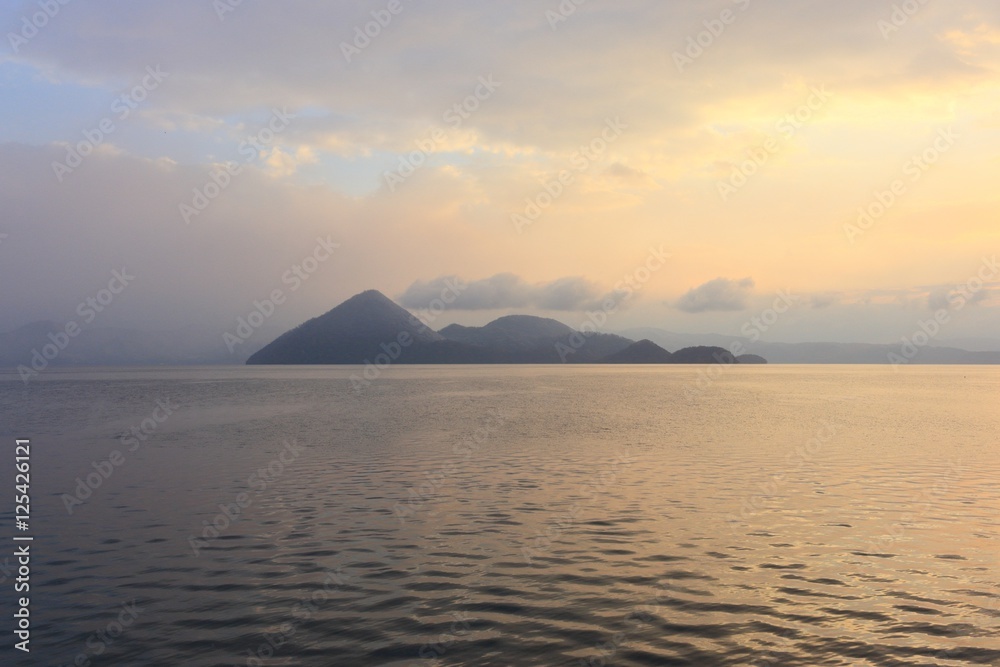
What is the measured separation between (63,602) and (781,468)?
41.1 meters

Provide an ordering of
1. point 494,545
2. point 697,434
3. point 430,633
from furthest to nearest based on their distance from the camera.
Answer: point 697,434 → point 494,545 → point 430,633

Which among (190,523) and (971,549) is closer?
(971,549)

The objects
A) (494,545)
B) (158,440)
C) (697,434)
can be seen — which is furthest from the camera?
(697,434)

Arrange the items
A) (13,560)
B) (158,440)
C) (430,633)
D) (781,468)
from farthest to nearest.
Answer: (158,440)
(781,468)
(13,560)
(430,633)

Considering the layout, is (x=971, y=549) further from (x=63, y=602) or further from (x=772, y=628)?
(x=63, y=602)

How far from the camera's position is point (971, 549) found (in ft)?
81.5

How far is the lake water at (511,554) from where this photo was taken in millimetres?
16359

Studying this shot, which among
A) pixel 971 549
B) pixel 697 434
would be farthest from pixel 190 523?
pixel 697 434

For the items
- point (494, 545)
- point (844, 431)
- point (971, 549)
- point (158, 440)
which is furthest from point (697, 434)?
point (158, 440)

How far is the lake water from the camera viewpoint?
53.7 ft

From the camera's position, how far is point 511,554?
2384cm

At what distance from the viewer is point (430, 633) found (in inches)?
659

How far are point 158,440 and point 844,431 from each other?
2710 inches

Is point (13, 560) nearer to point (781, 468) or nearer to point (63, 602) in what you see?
point (63, 602)
